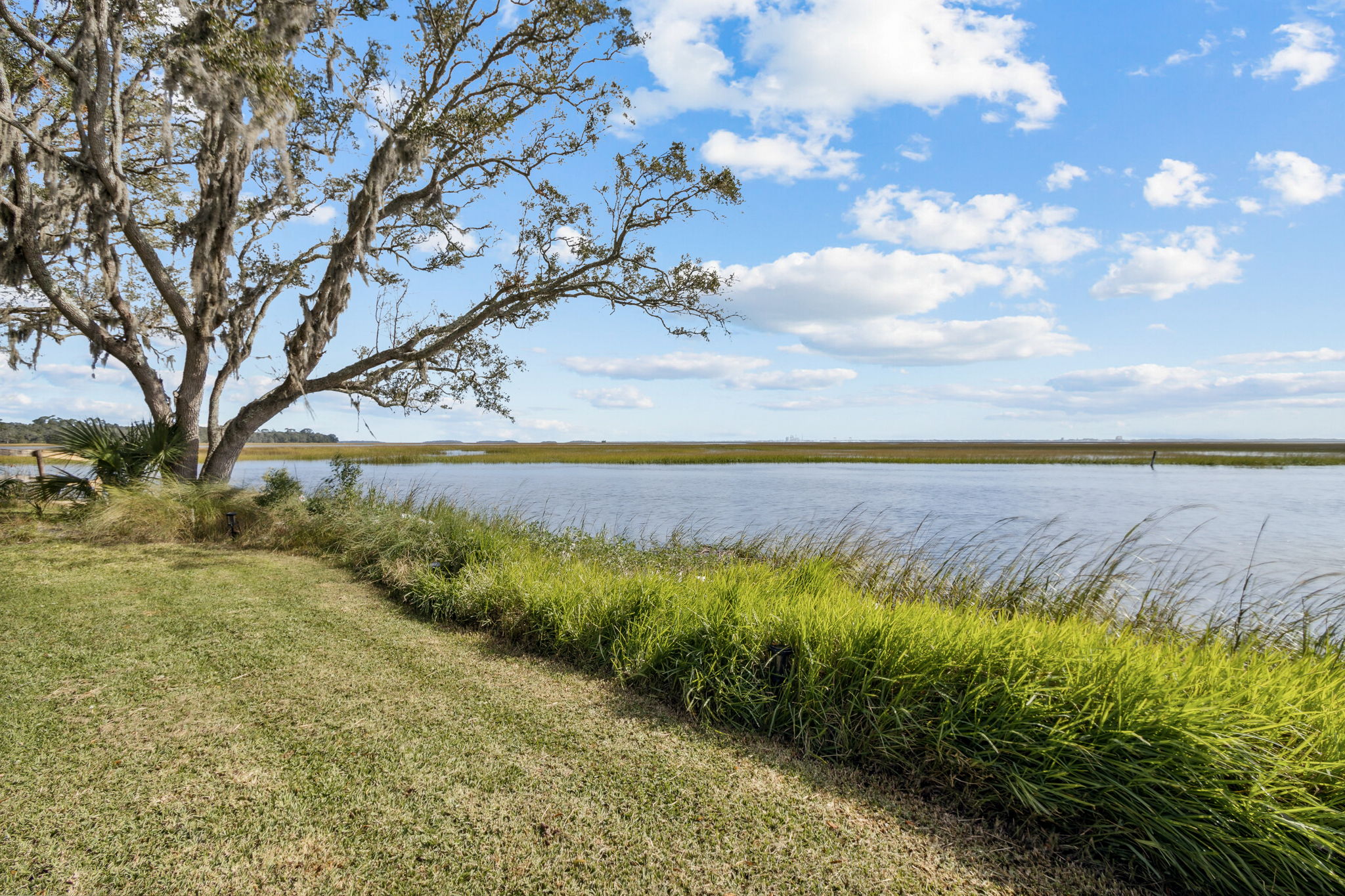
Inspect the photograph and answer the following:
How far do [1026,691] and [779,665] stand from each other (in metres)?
1.34

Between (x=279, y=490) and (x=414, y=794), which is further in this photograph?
(x=279, y=490)

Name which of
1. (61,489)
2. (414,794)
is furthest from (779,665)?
(61,489)

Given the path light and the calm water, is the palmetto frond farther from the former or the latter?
the path light

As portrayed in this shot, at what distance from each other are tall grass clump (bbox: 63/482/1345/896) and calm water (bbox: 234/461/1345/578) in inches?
87.8

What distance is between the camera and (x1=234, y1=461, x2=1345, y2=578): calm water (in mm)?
13039

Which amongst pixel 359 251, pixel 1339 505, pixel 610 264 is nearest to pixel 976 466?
pixel 1339 505

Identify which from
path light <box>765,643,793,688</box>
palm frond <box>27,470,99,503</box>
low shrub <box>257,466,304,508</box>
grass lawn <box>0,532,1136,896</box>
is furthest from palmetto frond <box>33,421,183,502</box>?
path light <box>765,643,793,688</box>

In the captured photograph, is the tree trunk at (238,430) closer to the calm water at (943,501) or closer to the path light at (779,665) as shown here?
the calm water at (943,501)

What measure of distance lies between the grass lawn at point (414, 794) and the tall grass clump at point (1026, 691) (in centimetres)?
25

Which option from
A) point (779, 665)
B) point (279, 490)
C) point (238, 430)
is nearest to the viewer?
point (779, 665)

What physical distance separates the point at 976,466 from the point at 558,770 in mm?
46689

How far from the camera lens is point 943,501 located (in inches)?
790

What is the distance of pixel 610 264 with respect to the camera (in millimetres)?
12109

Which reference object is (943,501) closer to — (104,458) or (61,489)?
(104,458)
